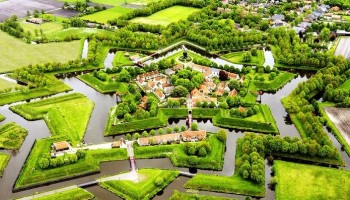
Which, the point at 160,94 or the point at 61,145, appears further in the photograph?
the point at 160,94

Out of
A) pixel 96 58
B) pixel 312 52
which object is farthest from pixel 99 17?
pixel 312 52

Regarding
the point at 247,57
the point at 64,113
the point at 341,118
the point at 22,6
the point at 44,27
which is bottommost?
the point at 64,113

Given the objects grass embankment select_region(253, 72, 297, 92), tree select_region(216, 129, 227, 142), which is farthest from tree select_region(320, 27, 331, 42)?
tree select_region(216, 129, 227, 142)

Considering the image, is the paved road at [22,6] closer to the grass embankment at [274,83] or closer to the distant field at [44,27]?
the distant field at [44,27]

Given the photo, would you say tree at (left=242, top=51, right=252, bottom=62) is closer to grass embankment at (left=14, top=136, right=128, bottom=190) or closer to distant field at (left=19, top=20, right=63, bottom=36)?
grass embankment at (left=14, top=136, right=128, bottom=190)

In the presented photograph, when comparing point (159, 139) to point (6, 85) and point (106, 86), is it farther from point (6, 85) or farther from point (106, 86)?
point (6, 85)

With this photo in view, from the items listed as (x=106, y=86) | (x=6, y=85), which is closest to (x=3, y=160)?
(x=6, y=85)

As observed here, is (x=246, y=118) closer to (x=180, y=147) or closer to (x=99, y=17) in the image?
(x=180, y=147)
